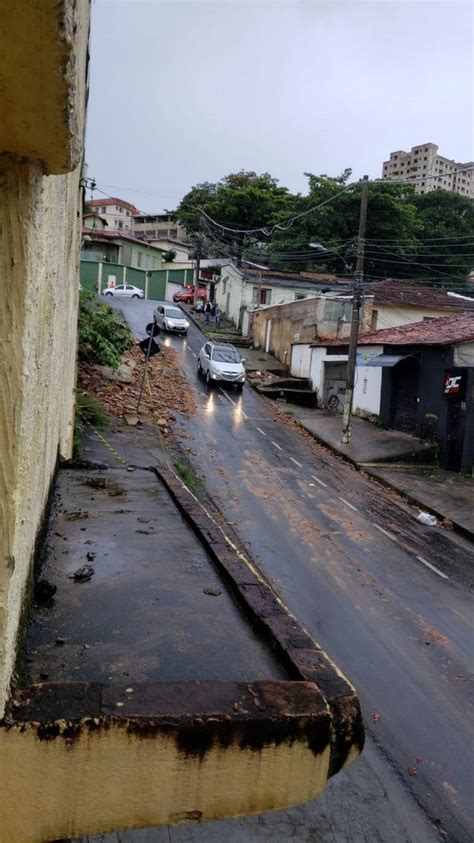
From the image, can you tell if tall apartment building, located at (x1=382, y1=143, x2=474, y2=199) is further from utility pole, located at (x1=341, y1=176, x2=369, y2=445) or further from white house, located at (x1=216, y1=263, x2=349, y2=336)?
utility pole, located at (x1=341, y1=176, x2=369, y2=445)

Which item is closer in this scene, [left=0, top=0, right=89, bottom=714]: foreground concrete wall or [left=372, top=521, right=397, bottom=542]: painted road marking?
[left=0, top=0, right=89, bottom=714]: foreground concrete wall

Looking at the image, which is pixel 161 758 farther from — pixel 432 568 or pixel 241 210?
pixel 241 210

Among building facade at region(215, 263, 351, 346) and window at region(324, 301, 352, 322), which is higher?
building facade at region(215, 263, 351, 346)

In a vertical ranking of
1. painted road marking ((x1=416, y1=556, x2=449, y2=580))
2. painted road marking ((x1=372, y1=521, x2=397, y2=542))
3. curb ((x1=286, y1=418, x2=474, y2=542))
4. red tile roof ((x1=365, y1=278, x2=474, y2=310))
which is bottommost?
painted road marking ((x1=416, y1=556, x2=449, y2=580))

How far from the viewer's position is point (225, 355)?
25.5 metres

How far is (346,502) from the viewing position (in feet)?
44.0

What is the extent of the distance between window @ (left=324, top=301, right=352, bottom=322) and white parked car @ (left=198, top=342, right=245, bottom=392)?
6296mm

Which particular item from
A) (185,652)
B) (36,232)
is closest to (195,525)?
(185,652)

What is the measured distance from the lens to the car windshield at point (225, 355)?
82.0 ft

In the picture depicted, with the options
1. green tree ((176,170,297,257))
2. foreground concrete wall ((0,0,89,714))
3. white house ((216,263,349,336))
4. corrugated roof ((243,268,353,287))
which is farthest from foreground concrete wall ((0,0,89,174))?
green tree ((176,170,297,257))

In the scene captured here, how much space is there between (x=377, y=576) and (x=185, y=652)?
7.38 meters

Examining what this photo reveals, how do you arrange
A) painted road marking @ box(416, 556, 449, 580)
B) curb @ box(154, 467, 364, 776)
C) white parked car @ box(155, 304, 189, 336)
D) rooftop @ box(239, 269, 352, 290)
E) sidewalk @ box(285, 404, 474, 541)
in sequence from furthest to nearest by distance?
1. rooftop @ box(239, 269, 352, 290)
2. white parked car @ box(155, 304, 189, 336)
3. sidewalk @ box(285, 404, 474, 541)
4. painted road marking @ box(416, 556, 449, 580)
5. curb @ box(154, 467, 364, 776)

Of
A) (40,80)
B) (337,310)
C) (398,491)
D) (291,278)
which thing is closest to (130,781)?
(40,80)

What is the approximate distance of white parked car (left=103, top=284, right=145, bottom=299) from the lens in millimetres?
46094
